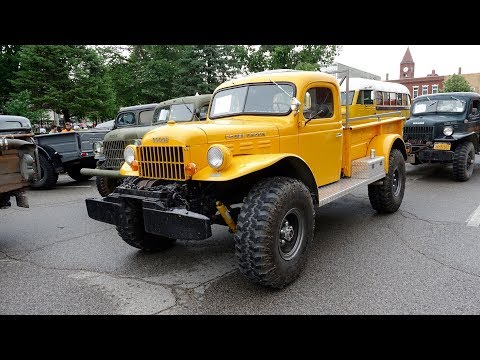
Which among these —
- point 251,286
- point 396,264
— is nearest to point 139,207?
point 251,286

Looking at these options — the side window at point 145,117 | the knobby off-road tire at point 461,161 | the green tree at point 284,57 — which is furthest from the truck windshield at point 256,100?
the green tree at point 284,57

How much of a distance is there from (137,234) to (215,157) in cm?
147

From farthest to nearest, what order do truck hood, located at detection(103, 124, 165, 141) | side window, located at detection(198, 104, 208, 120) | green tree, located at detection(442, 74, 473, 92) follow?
green tree, located at detection(442, 74, 473, 92), side window, located at detection(198, 104, 208, 120), truck hood, located at detection(103, 124, 165, 141)

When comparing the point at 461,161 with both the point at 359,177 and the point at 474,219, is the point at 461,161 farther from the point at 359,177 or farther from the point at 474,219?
the point at 359,177

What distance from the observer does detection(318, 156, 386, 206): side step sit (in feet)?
15.0

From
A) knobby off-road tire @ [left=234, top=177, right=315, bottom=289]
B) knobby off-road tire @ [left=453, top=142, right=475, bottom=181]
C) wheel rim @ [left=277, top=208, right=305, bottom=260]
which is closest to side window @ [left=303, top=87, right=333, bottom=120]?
knobby off-road tire @ [left=234, top=177, right=315, bottom=289]

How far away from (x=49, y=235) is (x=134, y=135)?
2406mm

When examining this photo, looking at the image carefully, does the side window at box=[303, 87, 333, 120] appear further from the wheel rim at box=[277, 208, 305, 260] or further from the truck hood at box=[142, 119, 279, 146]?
the wheel rim at box=[277, 208, 305, 260]

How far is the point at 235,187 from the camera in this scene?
3977 mm

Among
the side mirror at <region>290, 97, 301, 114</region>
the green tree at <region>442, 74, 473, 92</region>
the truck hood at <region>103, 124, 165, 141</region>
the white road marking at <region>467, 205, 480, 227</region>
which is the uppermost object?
the green tree at <region>442, 74, 473, 92</region>

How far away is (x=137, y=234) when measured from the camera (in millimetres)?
4148

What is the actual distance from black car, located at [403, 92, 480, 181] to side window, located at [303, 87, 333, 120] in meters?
4.81

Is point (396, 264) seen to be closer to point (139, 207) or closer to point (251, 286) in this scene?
point (251, 286)

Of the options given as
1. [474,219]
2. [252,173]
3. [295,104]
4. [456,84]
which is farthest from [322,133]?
[456,84]
